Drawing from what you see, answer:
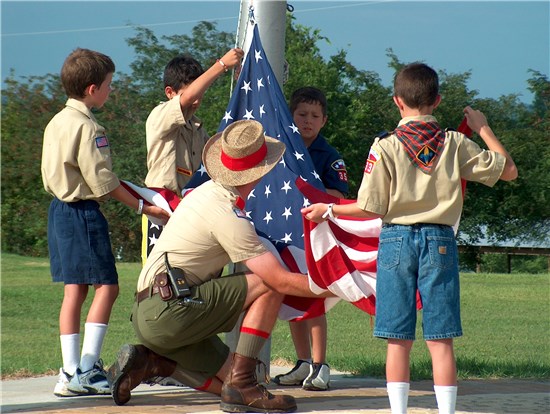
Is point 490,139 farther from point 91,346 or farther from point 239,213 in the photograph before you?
point 91,346

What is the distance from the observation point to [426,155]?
4.98 metres

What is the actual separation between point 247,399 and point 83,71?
2.22 m

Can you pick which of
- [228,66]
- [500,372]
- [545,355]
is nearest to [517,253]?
[545,355]

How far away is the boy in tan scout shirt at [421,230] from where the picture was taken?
4.98m

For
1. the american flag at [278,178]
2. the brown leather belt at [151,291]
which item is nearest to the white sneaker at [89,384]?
the brown leather belt at [151,291]

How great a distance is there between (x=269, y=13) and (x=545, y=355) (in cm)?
471

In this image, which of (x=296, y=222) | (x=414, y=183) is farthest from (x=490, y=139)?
(x=296, y=222)

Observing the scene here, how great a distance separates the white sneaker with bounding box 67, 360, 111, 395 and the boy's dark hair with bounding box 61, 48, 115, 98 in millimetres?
1674

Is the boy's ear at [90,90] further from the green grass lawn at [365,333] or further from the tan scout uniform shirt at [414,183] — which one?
the green grass lawn at [365,333]

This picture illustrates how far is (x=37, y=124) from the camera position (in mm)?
31969

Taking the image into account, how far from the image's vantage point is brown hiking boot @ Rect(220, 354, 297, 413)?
18.1 ft

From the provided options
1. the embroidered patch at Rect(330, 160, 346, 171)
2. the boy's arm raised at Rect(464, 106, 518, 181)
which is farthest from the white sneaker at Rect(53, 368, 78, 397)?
the boy's arm raised at Rect(464, 106, 518, 181)

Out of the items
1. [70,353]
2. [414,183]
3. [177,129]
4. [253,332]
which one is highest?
[177,129]

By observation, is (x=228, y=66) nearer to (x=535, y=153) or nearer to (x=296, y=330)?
(x=296, y=330)
